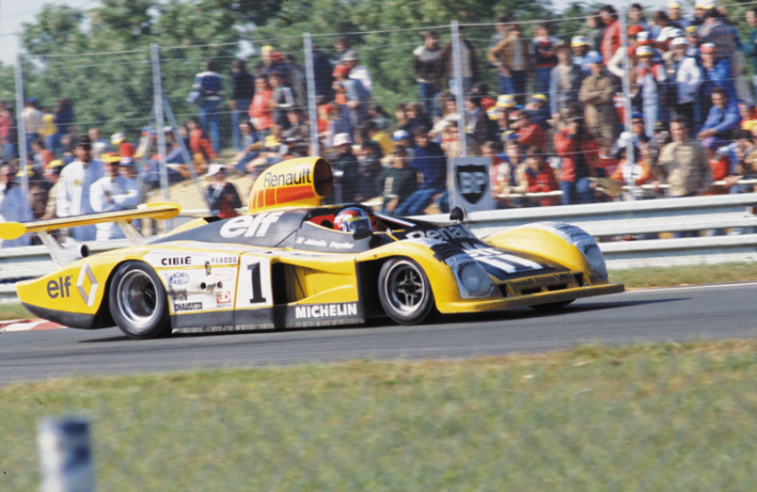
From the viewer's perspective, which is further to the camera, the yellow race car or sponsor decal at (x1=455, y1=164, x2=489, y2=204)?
sponsor decal at (x1=455, y1=164, x2=489, y2=204)

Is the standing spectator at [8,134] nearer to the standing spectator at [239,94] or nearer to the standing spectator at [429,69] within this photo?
the standing spectator at [239,94]

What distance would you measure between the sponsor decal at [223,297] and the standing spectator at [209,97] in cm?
Result: 334

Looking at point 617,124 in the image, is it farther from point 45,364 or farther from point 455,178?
point 45,364

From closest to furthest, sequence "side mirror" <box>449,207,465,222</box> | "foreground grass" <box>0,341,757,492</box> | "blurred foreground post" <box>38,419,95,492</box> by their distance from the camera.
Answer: "blurred foreground post" <box>38,419,95,492</box>, "foreground grass" <box>0,341,757,492</box>, "side mirror" <box>449,207,465,222</box>

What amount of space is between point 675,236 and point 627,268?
65cm

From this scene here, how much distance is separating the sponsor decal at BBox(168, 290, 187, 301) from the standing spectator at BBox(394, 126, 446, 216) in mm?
3181

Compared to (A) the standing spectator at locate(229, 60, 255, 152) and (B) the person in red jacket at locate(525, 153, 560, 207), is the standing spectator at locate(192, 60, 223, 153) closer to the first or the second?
(A) the standing spectator at locate(229, 60, 255, 152)

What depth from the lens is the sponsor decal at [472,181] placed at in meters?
9.45

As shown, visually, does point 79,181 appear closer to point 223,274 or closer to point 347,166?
point 347,166

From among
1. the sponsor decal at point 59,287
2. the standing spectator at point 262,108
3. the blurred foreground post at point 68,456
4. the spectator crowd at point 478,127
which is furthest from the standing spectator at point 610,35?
the blurred foreground post at point 68,456

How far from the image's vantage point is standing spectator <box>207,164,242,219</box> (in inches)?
396

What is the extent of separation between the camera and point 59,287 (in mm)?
7672

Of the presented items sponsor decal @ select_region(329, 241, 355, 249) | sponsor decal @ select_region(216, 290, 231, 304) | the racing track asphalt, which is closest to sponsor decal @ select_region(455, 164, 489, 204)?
the racing track asphalt

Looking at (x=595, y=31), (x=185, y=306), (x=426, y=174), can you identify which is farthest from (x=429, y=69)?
(x=185, y=306)
